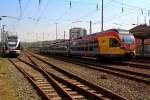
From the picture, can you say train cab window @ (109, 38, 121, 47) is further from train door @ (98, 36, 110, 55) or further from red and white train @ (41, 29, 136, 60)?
train door @ (98, 36, 110, 55)

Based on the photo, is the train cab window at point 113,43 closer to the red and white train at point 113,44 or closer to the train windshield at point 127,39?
the red and white train at point 113,44

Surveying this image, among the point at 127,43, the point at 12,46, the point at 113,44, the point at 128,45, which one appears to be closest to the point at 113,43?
the point at 113,44

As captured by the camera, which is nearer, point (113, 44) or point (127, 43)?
point (127, 43)

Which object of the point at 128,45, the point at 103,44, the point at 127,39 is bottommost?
the point at 128,45

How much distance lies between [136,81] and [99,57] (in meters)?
17.1

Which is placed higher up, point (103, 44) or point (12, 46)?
point (103, 44)

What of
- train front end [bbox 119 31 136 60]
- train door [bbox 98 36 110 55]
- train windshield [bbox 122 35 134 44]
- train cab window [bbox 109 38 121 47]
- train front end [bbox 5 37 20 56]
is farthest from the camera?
train front end [bbox 5 37 20 56]

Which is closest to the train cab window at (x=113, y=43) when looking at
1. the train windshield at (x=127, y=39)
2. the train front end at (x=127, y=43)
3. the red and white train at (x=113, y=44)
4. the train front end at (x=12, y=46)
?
the red and white train at (x=113, y=44)

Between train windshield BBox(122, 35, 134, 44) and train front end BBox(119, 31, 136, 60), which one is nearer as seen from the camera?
train front end BBox(119, 31, 136, 60)

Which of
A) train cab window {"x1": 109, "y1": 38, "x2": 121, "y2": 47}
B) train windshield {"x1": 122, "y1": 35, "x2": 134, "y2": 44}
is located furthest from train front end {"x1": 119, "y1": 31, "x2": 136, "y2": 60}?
train cab window {"x1": 109, "y1": 38, "x2": 121, "y2": 47}

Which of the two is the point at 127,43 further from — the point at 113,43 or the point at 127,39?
the point at 113,43

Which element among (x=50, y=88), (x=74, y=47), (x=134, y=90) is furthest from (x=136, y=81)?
(x=74, y=47)

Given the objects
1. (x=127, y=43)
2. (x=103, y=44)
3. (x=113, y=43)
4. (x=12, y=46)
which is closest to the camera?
(x=127, y=43)

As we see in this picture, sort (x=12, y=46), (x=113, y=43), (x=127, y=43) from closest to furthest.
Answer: (x=127, y=43), (x=113, y=43), (x=12, y=46)
